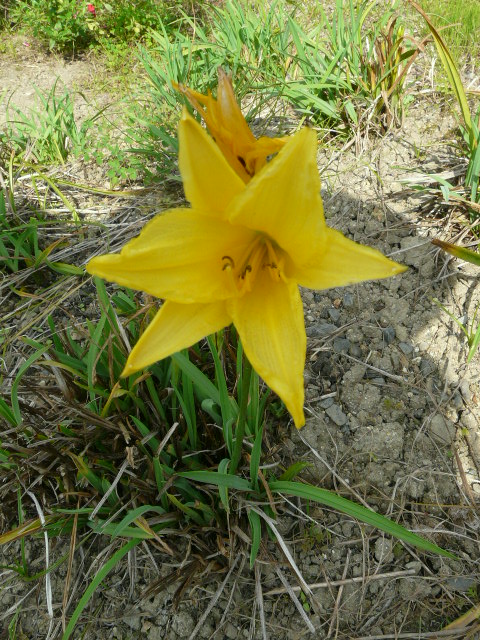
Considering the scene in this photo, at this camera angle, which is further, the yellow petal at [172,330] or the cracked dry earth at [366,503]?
the cracked dry earth at [366,503]

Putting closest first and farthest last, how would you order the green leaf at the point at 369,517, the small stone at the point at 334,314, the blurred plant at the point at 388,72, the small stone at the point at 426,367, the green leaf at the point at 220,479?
the green leaf at the point at 369,517, the green leaf at the point at 220,479, the small stone at the point at 426,367, the small stone at the point at 334,314, the blurred plant at the point at 388,72

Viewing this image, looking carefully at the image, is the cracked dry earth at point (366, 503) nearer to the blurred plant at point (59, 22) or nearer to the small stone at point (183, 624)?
the small stone at point (183, 624)

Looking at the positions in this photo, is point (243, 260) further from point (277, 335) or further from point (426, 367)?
point (426, 367)

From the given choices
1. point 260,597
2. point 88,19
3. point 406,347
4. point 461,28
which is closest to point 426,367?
point 406,347

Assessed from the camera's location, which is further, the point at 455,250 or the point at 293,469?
the point at 293,469

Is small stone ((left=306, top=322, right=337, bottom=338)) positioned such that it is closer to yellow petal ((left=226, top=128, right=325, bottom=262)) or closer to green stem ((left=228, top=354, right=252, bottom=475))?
green stem ((left=228, top=354, right=252, bottom=475))

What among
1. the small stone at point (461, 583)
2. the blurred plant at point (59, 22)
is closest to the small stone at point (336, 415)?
the small stone at point (461, 583)
